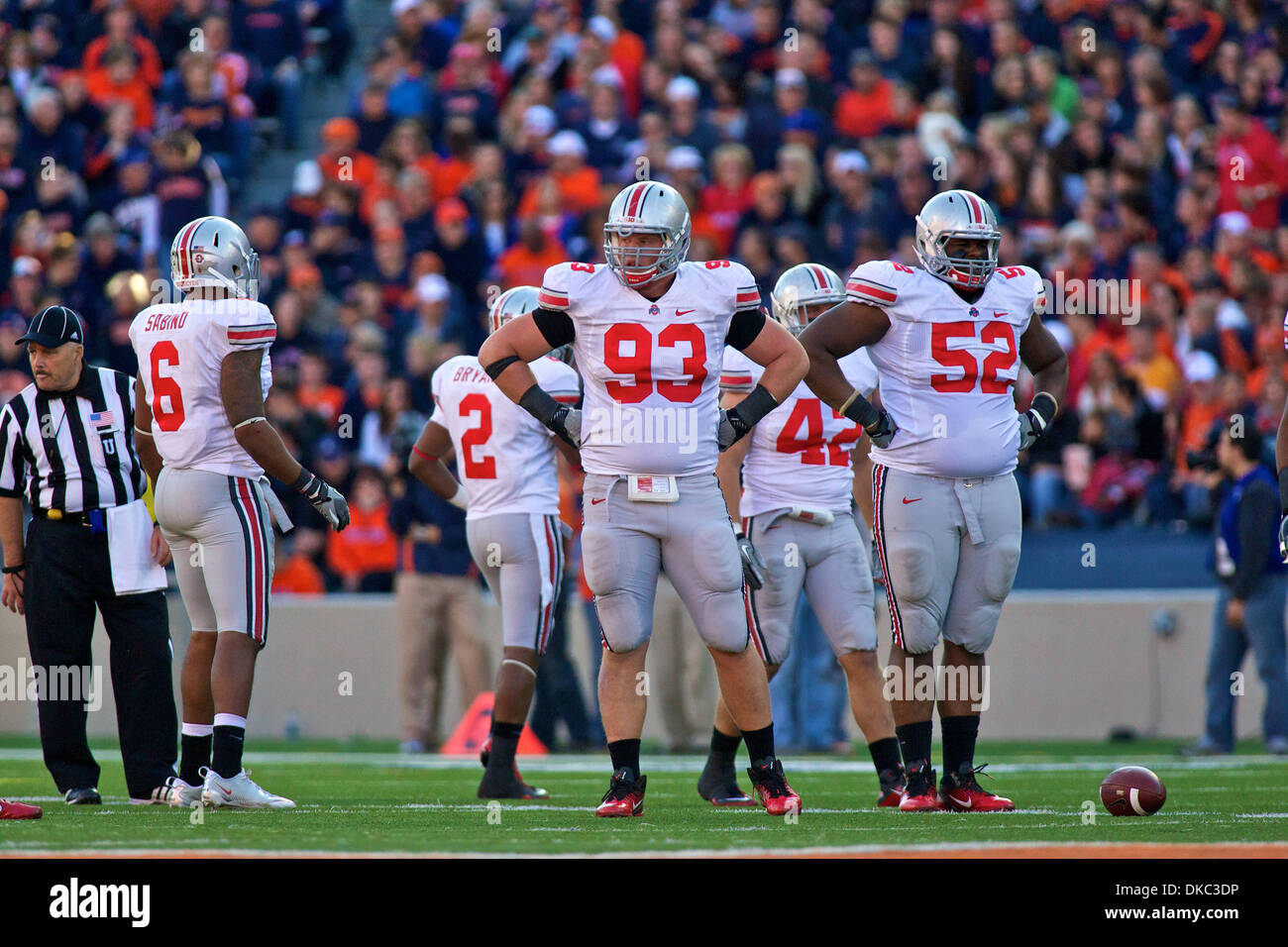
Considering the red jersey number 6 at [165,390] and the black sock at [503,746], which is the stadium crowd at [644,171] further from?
the red jersey number 6 at [165,390]

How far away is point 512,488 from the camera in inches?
328

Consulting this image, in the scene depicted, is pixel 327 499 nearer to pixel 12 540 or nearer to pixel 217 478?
pixel 217 478

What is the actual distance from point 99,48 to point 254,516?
12.3m

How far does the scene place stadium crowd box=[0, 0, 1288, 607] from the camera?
13.3 m

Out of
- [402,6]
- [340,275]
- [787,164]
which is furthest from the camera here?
[402,6]

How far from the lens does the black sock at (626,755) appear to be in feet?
21.8

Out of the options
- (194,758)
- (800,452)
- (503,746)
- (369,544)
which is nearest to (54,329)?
(194,758)

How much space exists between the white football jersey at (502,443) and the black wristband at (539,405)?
155 cm

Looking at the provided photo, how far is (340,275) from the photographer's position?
16250mm

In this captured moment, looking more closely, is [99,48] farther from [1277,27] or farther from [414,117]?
[1277,27]

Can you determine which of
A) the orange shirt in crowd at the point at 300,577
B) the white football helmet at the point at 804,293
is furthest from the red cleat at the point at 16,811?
the orange shirt in crowd at the point at 300,577

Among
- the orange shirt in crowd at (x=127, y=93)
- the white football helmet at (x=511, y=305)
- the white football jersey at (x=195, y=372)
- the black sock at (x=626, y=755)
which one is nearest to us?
the black sock at (x=626, y=755)
